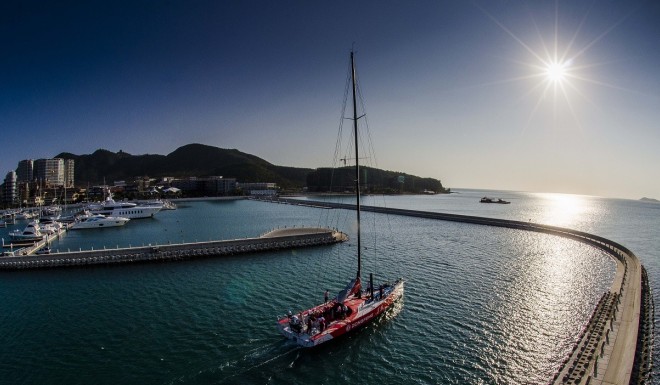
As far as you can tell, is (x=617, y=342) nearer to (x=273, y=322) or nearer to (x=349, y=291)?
(x=349, y=291)

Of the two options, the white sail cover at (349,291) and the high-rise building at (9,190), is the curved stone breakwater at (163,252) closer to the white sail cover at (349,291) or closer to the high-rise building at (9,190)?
the white sail cover at (349,291)

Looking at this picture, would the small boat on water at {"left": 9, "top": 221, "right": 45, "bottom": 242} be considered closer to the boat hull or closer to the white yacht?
the white yacht

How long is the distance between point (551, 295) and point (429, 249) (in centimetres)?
2024

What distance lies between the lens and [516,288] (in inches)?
1264

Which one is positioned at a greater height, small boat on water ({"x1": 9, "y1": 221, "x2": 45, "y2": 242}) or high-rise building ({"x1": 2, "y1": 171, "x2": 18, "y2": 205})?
high-rise building ({"x1": 2, "y1": 171, "x2": 18, "y2": 205})

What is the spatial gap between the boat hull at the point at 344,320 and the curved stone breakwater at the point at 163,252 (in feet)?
83.2

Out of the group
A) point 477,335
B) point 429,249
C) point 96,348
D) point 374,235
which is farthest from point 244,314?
point 374,235

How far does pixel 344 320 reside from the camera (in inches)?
860

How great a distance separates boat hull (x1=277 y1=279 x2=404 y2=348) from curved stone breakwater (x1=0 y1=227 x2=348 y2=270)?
2534cm

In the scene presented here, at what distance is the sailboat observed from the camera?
19.9m

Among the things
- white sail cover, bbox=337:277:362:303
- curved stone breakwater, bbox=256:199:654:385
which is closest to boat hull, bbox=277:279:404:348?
white sail cover, bbox=337:277:362:303

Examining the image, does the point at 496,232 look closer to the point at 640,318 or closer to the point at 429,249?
the point at 429,249

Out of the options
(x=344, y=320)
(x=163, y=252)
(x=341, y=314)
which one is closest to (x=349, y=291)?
(x=341, y=314)

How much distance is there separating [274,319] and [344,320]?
515cm
